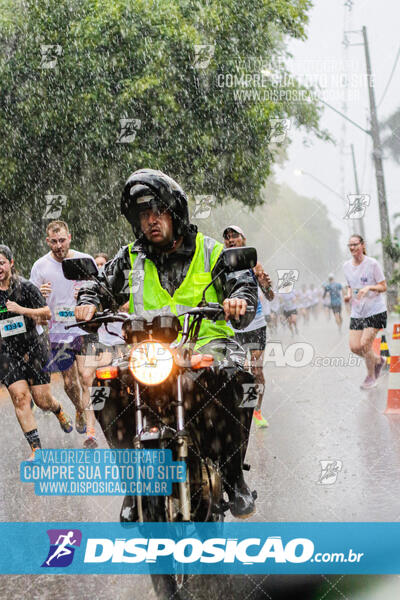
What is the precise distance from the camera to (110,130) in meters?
15.2

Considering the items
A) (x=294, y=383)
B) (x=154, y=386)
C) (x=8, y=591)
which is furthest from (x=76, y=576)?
(x=294, y=383)

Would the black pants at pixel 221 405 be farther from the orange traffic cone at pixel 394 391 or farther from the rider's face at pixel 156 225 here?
the orange traffic cone at pixel 394 391

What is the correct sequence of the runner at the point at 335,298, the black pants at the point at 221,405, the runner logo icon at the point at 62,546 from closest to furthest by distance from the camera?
the black pants at the point at 221,405, the runner logo icon at the point at 62,546, the runner at the point at 335,298

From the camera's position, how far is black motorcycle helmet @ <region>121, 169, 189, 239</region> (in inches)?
161

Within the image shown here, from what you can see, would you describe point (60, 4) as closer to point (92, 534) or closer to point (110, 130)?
point (110, 130)

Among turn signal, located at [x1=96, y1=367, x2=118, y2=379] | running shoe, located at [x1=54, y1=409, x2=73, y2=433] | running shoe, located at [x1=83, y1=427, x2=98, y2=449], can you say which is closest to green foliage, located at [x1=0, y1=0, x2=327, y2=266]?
running shoe, located at [x1=54, y1=409, x2=73, y2=433]

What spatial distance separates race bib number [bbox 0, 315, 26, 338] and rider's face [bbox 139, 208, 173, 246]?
127 inches

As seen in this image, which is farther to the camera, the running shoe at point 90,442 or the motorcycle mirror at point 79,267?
the running shoe at point 90,442

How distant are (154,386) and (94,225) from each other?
13.6 metres

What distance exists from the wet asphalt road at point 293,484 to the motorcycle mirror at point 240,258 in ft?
5.12

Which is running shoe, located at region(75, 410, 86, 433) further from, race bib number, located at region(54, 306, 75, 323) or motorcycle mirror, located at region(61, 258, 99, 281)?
motorcycle mirror, located at region(61, 258, 99, 281)

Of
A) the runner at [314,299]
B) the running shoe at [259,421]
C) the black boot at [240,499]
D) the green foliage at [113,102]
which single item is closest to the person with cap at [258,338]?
the running shoe at [259,421]

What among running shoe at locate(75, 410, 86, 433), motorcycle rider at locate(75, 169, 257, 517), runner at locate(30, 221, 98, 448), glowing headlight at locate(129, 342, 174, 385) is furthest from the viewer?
running shoe at locate(75, 410, 86, 433)

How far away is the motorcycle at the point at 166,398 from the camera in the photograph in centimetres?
353
